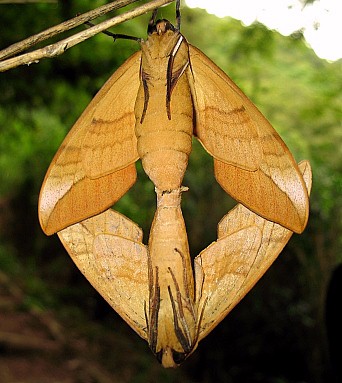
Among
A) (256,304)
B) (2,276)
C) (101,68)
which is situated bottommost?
(256,304)

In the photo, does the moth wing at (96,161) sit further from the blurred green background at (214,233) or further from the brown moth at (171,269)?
the blurred green background at (214,233)

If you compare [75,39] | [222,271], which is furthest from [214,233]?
[75,39]

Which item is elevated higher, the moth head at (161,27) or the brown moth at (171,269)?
the moth head at (161,27)

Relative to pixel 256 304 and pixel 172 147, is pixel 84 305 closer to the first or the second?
pixel 256 304

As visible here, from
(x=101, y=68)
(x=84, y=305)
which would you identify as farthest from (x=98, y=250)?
(x=84, y=305)

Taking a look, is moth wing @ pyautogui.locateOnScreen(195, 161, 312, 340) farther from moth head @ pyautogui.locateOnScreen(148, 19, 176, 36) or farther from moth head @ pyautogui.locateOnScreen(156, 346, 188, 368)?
moth head @ pyautogui.locateOnScreen(148, 19, 176, 36)

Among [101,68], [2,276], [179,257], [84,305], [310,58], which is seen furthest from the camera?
[2,276]

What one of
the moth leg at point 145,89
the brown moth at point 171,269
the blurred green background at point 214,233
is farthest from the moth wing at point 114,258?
the blurred green background at point 214,233

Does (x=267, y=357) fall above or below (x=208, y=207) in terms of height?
below

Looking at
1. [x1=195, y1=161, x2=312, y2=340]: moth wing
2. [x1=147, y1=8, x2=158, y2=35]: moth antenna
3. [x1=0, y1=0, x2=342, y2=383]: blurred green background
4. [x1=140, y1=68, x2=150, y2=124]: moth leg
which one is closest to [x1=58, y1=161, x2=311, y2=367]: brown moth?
[x1=195, y1=161, x2=312, y2=340]: moth wing
